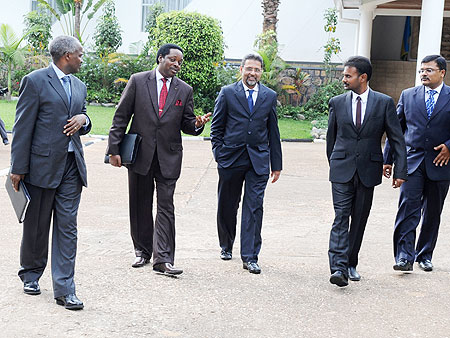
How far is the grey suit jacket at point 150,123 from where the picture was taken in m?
6.49

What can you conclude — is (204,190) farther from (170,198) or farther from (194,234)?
(170,198)

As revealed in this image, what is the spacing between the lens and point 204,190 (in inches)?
438

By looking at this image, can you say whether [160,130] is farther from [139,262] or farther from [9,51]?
[9,51]

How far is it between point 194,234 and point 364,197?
93.0 inches

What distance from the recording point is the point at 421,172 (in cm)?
682

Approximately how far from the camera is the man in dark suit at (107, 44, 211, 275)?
646 centimetres

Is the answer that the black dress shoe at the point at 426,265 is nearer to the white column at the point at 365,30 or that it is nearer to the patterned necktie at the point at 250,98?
the patterned necktie at the point at 250,98

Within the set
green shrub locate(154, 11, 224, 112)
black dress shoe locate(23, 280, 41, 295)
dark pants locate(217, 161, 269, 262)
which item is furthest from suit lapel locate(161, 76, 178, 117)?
green shrub locate(154, 11, 224, 112)

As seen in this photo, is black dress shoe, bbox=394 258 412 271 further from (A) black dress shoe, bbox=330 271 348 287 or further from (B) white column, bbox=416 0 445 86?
(B) white column, bbox=416 0 445 86

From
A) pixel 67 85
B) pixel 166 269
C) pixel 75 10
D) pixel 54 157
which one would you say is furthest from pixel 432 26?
pixel 75 10

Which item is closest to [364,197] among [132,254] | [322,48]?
[132,254]

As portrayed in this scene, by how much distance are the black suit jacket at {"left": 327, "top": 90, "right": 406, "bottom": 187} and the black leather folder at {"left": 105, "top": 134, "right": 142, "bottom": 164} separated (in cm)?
164

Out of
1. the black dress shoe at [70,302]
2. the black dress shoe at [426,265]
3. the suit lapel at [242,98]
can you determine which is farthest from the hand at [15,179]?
the black dress shoe at [426,265]

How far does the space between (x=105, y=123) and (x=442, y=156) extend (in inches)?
Result: 551
